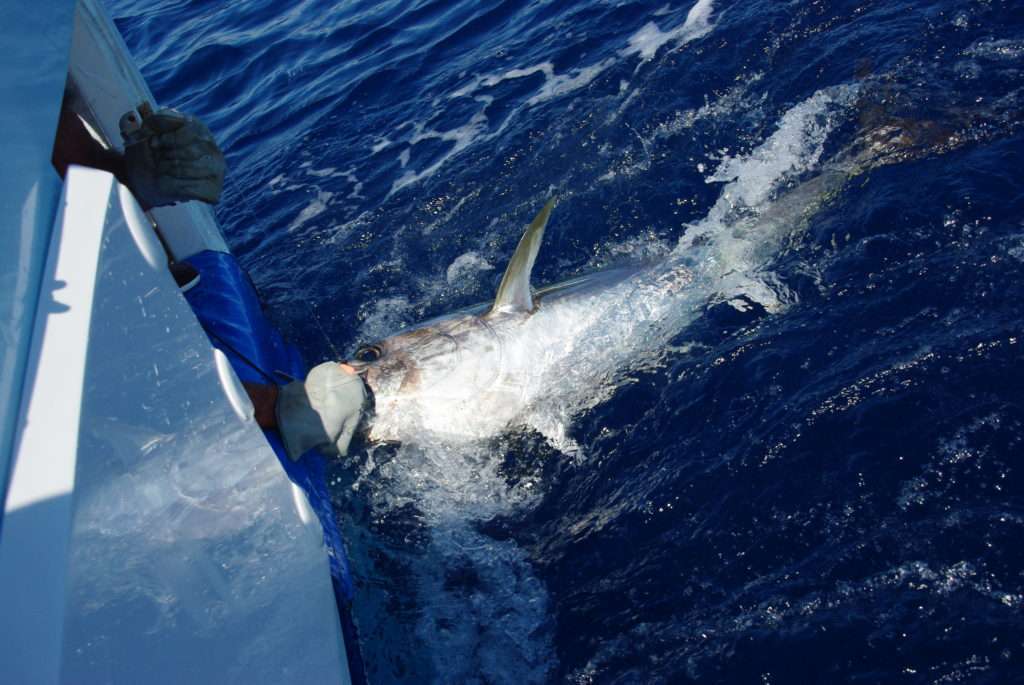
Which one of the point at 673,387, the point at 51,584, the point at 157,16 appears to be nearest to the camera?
the point at 51,584

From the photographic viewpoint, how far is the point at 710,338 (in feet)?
11.6

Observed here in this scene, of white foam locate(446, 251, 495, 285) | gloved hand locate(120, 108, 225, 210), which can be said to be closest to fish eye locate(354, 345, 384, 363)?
gloved hand locate(120, 108, 225, 210)

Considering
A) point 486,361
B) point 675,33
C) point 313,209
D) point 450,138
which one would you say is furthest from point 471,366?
point 675,33

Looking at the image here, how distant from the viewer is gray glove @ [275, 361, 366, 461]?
2.99m

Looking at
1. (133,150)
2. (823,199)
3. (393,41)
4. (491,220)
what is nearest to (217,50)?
(393,41)

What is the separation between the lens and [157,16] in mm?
9672

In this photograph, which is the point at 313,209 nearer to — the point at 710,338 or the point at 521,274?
the point at 521,274

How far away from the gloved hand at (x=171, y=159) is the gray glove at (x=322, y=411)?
2.72 feet

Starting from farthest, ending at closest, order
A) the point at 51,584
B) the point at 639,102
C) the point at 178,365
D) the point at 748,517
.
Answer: the point at 639,102 → the point at 748,517 → the point at 178,365 → the point at 51,584

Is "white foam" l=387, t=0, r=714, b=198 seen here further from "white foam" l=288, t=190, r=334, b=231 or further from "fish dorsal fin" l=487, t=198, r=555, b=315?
"fish dorsal fin" l=487, t=198, r=555, b=315

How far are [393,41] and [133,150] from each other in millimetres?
4895

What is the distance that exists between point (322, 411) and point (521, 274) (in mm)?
1076

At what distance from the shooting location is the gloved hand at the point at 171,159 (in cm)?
300

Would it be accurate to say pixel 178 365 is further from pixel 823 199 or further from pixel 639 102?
pixel 639 102
